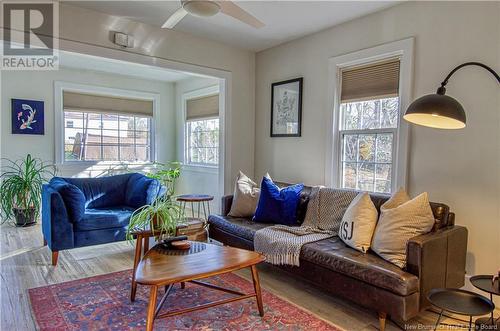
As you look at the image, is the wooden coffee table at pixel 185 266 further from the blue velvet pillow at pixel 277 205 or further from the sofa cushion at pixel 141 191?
the sofa cushion at pixel 141 191

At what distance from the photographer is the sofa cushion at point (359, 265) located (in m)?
2.07

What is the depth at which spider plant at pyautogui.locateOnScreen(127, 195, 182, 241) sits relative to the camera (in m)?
2.53

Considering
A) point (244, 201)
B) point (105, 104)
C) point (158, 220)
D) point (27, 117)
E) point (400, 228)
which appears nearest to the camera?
point (400, 228)

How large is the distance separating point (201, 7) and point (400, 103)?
6.61 ft

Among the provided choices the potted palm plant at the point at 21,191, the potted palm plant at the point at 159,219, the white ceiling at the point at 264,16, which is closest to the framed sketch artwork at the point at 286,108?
the white ceiling at the point at 264,16

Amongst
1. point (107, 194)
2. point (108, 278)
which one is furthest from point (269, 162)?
point (108, 278)

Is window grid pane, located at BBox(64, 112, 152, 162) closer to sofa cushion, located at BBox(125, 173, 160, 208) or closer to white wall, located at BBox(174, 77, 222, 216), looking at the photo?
white wall, located at BBox(174, 77, 222, 216)

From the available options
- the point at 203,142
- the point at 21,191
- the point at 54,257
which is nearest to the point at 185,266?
the point at 54,257

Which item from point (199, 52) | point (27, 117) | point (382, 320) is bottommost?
point (382, 320)

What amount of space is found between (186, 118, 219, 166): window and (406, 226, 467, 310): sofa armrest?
12.9 feet

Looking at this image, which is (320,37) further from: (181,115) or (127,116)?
(127,116)

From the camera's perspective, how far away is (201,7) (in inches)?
87.4

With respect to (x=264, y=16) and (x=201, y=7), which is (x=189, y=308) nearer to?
(x=201, y=7)

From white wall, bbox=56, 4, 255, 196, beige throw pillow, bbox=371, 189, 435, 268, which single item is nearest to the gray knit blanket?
beige throw pillow, bbox=371, 189, 435, 268
